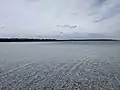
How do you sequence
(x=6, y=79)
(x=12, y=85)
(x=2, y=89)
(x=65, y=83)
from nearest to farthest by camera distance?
(x=2, y=89), (x=12, y=85), (x=65, y=83), (x=6, y=79)

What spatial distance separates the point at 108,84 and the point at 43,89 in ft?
11.1

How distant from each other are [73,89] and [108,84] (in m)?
2.00

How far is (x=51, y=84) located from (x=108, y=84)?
296 centimetres

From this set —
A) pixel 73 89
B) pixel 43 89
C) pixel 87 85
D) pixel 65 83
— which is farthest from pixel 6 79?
pixel 87 85

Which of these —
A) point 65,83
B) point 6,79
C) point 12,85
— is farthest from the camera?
point 6,79

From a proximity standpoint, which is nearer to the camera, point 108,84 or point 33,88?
point 33,88

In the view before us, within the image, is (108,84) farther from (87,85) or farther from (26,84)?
(26,84)

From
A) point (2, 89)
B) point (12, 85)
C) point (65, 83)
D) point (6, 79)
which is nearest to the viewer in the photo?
point (2, 89)

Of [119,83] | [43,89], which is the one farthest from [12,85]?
[119,83]

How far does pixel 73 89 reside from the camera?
22.2ft

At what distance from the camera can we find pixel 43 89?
6754 millimetres

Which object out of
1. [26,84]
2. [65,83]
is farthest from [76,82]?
[26,84]

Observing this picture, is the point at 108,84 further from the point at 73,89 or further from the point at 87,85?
the point at 73,89

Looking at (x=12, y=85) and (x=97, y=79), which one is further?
(x=97, y=79)
